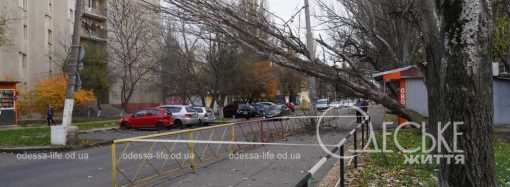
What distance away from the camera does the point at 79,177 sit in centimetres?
1070

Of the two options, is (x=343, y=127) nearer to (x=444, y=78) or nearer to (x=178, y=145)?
(x=178, y=145)

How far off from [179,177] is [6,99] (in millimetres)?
24260

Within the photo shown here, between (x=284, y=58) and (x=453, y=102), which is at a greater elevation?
(x=284, y=58)

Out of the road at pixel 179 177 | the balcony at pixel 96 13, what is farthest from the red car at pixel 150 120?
the balcony at pixel 96 13

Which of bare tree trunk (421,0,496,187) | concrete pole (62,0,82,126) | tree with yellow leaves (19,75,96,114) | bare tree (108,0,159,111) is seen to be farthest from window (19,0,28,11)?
bare tree trunk (421,0,496,187)

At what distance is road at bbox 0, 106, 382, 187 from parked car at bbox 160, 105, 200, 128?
16.7 meters

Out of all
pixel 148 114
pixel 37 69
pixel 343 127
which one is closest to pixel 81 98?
pixel 37 69

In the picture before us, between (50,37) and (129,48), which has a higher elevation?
(50,37)

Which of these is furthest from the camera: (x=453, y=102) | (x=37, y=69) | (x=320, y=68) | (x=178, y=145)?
(x=37, y=69)

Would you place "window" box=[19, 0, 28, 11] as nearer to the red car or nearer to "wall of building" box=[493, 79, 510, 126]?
the red car

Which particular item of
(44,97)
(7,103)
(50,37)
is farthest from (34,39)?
(7,103)

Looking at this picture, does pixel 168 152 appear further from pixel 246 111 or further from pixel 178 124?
pixel 246 111

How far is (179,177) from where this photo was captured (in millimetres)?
10516

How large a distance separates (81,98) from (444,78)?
40.0 meters
